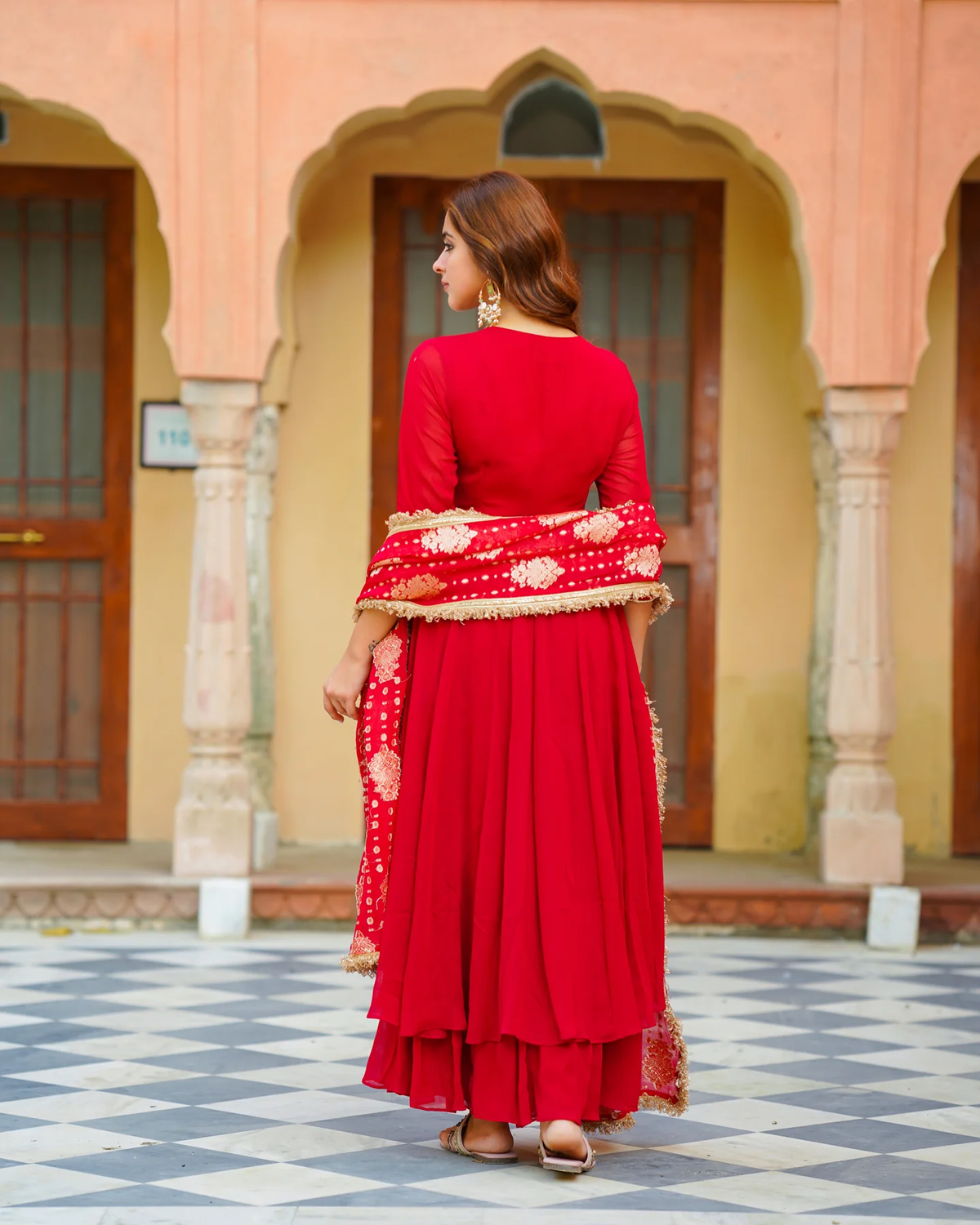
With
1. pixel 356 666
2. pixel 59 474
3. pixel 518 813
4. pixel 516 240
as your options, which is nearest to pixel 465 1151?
pixel 518 813

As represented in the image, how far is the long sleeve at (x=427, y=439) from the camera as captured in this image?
3.04m

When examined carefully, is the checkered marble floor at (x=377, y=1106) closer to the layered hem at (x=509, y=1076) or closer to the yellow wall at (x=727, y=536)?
the layered hem at (x=509, y=1076)

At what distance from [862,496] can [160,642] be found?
2718 mm

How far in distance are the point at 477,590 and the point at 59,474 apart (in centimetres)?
401

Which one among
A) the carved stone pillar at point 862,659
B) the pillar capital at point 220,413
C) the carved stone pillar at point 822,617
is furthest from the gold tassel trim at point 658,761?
the carved stone pillar at point 822,617

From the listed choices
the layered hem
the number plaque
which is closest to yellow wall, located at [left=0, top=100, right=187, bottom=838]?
the number plaque

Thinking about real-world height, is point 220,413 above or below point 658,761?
above

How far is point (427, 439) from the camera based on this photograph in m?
3.04

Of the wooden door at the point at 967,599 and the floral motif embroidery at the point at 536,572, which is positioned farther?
the wooden door at the point at 967,599

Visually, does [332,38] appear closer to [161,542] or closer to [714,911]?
[161,542]

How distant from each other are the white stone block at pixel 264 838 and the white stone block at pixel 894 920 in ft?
6.85

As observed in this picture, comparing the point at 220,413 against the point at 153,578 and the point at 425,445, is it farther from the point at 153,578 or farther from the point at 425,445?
the point at 425,445

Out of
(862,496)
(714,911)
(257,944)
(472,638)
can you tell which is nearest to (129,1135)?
(472,638)

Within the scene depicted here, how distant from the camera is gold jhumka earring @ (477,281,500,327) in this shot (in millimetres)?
3102
